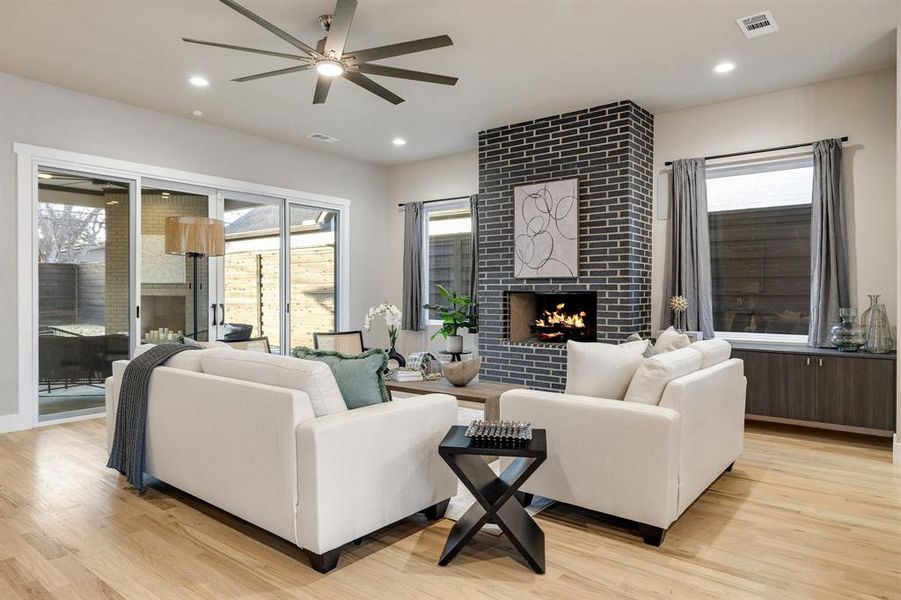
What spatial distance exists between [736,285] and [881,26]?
2.26 meters

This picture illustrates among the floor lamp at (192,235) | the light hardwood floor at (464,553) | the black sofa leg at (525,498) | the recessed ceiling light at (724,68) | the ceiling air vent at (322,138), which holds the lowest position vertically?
the light hardwood floor at (464,553)

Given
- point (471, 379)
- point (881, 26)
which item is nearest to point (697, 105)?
point (881, 26)

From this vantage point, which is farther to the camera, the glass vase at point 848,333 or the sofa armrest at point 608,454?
the glass vase at point 848,333

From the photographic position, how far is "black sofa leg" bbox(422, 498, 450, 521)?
108 inches

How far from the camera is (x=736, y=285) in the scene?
5.33m

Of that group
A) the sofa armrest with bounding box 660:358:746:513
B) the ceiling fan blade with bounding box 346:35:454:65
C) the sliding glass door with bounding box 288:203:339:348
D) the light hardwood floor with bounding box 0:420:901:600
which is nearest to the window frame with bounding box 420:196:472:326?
the sliding glass door with bounding box 288:203:339:348

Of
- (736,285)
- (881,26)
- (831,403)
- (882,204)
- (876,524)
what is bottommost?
(876,524)

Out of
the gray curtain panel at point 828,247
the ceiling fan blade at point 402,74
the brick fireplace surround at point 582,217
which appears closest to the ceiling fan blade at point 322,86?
the ceiling fan blade at point 402,74

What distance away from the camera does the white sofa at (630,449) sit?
2.46m

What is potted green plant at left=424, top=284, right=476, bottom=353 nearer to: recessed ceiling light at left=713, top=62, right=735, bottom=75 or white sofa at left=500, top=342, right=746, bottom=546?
recessed ceiling light at left=713, top=62, right=735, bottom=75

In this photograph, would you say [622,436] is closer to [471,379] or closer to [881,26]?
[471,379]

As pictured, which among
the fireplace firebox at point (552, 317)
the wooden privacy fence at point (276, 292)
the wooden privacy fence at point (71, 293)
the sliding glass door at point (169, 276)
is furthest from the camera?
the wooden privacy fence at point (276, 292)

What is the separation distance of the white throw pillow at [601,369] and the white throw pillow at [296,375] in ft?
3.77

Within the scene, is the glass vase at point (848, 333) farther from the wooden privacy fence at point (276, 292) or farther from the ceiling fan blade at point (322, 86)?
the wooden privacy fence at point (276, 292)
